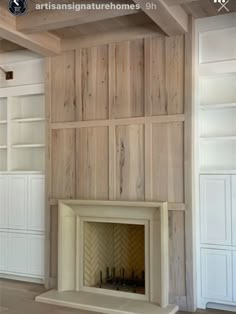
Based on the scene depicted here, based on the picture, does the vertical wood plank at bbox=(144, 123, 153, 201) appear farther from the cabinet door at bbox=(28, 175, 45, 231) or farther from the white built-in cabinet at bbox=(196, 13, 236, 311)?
the cabinet door at bbox=(28, 175, 45, 231)

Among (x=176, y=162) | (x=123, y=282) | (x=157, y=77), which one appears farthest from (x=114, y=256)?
(x=157, y=77)

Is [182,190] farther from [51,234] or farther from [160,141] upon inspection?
[51,234]

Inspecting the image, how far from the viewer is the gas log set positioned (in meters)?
4.05

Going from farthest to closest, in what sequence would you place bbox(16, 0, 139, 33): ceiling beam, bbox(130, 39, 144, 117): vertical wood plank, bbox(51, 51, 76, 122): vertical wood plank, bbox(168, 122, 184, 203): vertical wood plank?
bbox(51, 51, 76, 122): vertical wood plank → bbox(130, 39, 144, 117): vertical wood plank → bbox(168, 122, 184, 203): vertical wood plank → bbox(16, 0, 139, 33): ceiling beam

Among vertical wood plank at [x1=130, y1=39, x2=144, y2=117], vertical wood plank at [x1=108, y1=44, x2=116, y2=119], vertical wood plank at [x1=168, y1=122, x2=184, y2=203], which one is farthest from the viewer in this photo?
vertical wood plank at [x1=108, y1=44, x2=116, y2=119]

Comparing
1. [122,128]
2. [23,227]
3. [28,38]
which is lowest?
[23,227]

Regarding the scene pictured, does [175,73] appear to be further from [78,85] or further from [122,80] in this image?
[78,85]

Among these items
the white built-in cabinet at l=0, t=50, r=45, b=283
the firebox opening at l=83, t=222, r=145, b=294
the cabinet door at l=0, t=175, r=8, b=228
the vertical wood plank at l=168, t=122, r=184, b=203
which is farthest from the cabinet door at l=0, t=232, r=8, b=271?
the vertical wood plank at l=168, t=122, r=184, b=203

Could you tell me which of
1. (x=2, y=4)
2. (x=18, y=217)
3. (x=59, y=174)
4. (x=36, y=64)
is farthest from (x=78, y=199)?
(x=2, y=4)

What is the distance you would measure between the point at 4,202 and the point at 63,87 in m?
1.63

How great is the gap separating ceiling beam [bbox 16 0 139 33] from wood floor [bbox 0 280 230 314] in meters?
2.70

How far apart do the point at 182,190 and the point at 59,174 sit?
1.45 m

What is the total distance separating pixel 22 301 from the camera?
387 cm

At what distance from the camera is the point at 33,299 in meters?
3.92
